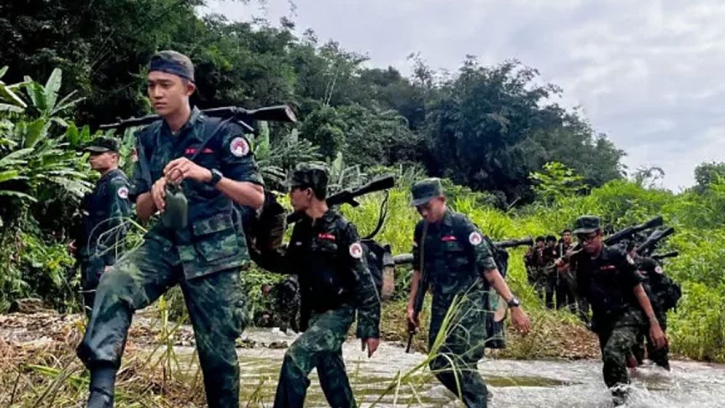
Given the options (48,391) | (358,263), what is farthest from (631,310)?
(48,391)


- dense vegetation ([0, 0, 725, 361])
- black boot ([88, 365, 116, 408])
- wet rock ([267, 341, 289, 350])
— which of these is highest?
dense vegetation ([0, 0, 725, 361])

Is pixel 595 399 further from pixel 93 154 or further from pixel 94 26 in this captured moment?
pixel 94 26

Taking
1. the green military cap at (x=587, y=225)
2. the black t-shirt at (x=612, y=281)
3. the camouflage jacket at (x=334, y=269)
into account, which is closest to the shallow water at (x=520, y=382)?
the black t-shirt at (x=612, y=281)

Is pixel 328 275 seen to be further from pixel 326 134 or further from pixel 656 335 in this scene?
pixel 326 134

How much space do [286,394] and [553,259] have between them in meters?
11.2

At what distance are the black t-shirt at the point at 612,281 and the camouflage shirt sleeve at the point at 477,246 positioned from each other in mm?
1564

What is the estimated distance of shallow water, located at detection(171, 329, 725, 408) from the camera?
6645 millimetres

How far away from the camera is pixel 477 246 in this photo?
575 centimetres

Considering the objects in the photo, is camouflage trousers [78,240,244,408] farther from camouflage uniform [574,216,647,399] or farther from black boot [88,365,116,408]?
camouflage uniform [574,216,647,399]

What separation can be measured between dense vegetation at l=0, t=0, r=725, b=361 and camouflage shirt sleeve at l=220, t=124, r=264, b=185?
3.37 metres

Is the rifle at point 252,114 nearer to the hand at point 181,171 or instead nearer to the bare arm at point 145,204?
the bare arm at point 145,204

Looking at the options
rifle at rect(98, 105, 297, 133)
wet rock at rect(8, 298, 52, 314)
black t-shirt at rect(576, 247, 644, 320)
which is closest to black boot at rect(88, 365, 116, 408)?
rifle at rect(98, 105, 297, 133)

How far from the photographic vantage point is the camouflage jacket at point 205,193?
373cm

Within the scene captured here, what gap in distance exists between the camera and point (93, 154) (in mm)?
6684
